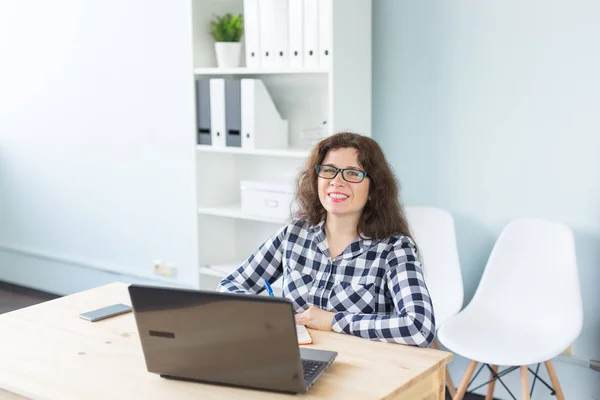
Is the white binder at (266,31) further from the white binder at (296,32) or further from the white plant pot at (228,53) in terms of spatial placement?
the white plant pot at (228,53)

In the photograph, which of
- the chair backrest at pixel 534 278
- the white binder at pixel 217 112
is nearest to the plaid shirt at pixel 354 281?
the chair backrest at pixel 534 278

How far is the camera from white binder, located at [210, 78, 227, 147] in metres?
3.76

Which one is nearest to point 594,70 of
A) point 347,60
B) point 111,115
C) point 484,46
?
point 484,46

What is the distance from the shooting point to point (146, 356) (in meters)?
1.90

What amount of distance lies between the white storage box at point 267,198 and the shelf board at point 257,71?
50 centimetres

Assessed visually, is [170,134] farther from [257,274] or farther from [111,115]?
[257,274]

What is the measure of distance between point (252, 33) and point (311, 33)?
344 mm

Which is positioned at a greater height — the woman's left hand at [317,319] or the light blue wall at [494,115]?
the light blue wall at [494,115]

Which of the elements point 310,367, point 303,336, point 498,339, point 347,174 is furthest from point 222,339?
point 498,339

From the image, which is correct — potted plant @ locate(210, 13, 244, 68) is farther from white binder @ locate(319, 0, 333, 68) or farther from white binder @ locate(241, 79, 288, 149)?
white binder @ locate(319, 0, 333, 68)

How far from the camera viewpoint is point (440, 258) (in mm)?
3396

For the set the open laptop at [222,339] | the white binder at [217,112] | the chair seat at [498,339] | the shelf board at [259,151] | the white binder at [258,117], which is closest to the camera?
the open laptop at [222,339]

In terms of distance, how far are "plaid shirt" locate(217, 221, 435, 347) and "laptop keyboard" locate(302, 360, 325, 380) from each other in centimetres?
28

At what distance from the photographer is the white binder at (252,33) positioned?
141 inches
